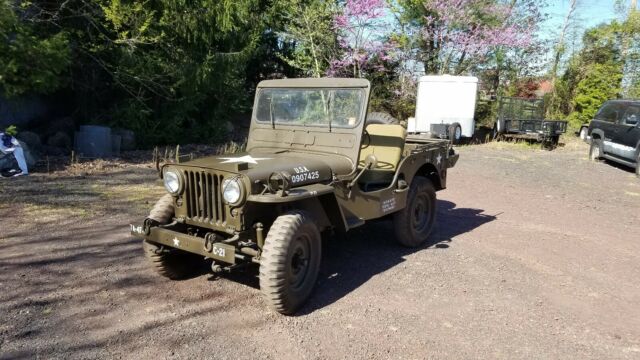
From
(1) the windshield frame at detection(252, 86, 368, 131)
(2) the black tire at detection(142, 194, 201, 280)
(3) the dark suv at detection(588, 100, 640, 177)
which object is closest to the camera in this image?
(2) the black tire at detection(142, 194, 201, 280)

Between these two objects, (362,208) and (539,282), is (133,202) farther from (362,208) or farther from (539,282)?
(539,282)

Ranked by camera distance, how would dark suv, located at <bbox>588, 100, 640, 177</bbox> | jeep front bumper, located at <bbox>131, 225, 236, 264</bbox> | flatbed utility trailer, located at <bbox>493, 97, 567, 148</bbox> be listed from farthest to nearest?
flatbed utility trailer, located at <bbox>493, 97, 567, 148</bbox> → dark suv, located at <bbox>588, 100, 640, 177</bbox> → jeep front bumper, located at <bbox>131, 225, 236, 264</bbox>

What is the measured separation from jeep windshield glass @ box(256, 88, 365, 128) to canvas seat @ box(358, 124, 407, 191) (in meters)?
0.62

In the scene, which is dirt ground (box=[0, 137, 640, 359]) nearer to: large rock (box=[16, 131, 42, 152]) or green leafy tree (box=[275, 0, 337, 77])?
large rock (box=[16, 131, 42, 152])

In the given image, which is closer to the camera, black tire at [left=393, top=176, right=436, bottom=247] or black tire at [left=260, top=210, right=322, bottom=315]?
black tire at [left=260, top=210, right=322, bottom=315]

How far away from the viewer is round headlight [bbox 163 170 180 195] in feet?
13.1

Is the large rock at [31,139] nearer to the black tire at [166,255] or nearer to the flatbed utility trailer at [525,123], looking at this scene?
the black tire at [166,255]

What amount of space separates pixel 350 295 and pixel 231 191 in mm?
1409

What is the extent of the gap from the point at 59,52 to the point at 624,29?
67.0ft

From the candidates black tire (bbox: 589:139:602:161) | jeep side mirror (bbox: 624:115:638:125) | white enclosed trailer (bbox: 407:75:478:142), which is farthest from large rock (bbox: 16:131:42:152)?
black tire (bbox: 589:139:602:161)

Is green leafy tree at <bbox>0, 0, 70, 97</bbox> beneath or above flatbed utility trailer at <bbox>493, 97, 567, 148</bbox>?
above

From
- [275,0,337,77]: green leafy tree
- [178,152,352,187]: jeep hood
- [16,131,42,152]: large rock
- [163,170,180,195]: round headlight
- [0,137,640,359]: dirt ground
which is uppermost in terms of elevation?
[275,0,337,77]: green leafy tree

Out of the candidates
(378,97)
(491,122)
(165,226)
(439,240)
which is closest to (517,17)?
(491,122)

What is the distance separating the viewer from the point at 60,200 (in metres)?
6.92
